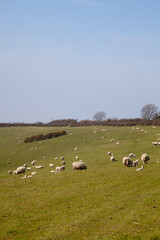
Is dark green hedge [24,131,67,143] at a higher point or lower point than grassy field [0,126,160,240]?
higher

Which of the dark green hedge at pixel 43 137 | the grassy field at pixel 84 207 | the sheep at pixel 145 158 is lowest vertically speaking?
the grassy field at pixel 84 207

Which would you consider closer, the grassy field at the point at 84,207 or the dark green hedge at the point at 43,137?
the grassy field at the point at 84,207

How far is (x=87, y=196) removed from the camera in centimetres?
1994

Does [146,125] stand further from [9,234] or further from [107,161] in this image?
[9,234]

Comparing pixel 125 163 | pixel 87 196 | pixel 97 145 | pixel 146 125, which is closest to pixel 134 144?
pixel 97 145

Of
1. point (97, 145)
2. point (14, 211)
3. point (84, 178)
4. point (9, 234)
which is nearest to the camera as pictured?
point (9, 234)

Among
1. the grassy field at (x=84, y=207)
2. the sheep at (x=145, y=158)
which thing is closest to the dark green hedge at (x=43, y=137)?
the sheep at (x=145, y=158)

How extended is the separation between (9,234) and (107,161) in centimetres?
2662

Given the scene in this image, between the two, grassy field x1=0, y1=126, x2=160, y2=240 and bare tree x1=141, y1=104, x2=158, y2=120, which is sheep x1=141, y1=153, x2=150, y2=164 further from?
bare tree x1=141, y1=104, x2=158, y2=120

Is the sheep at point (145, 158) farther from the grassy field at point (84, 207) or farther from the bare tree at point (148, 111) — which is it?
the bare tree at point (148, 111)

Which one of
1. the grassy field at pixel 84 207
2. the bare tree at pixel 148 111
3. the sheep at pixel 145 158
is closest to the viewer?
the grassy field at pixel 84 207

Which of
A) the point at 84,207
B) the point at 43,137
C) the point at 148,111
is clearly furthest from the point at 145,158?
the point at 148,111

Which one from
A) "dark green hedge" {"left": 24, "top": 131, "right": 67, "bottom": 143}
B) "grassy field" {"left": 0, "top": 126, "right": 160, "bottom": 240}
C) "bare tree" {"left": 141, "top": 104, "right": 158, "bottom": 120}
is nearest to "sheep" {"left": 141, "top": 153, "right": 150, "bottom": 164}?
"grassy field" {"left": 0, "top": 126, "right": 160, "bottom": 240}

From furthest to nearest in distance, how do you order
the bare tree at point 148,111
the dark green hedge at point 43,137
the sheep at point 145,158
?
the bare tree at point 148,111
the dark green hedge at point 43,137
the sheep at point 145,158
